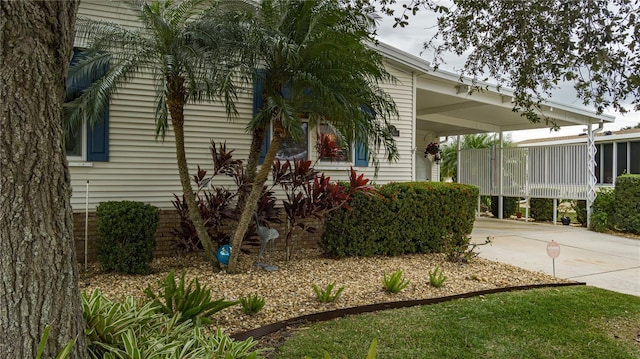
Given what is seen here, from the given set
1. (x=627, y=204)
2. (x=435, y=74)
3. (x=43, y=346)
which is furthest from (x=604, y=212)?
(x=43, y=346)

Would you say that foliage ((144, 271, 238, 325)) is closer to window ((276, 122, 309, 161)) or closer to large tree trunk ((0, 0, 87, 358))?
large tree trunk ((0, 0, 87, 358))

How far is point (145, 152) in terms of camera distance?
7059mm

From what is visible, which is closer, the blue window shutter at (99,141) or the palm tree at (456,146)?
the blue window shutter at (99,141)

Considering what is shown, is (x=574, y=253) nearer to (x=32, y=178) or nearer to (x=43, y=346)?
(x=43, y=346)

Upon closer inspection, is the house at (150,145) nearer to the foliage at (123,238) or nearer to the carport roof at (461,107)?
the carport roof at (461,107)

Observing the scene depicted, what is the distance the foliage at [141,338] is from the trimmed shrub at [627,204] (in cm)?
1122

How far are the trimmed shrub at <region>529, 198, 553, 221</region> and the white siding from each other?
1051cm

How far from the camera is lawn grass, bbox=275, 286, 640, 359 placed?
3.61 metres

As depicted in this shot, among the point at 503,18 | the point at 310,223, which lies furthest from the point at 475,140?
the point at 503,18

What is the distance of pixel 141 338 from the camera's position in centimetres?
285

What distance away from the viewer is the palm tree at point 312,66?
500cm

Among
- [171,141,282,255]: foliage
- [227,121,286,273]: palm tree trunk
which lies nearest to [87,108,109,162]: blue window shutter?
[171,141,282,255]: foliage

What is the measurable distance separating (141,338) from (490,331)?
302 centimetres

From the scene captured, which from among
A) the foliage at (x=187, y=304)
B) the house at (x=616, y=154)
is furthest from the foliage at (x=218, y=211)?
the house at (x=616, y=154)
